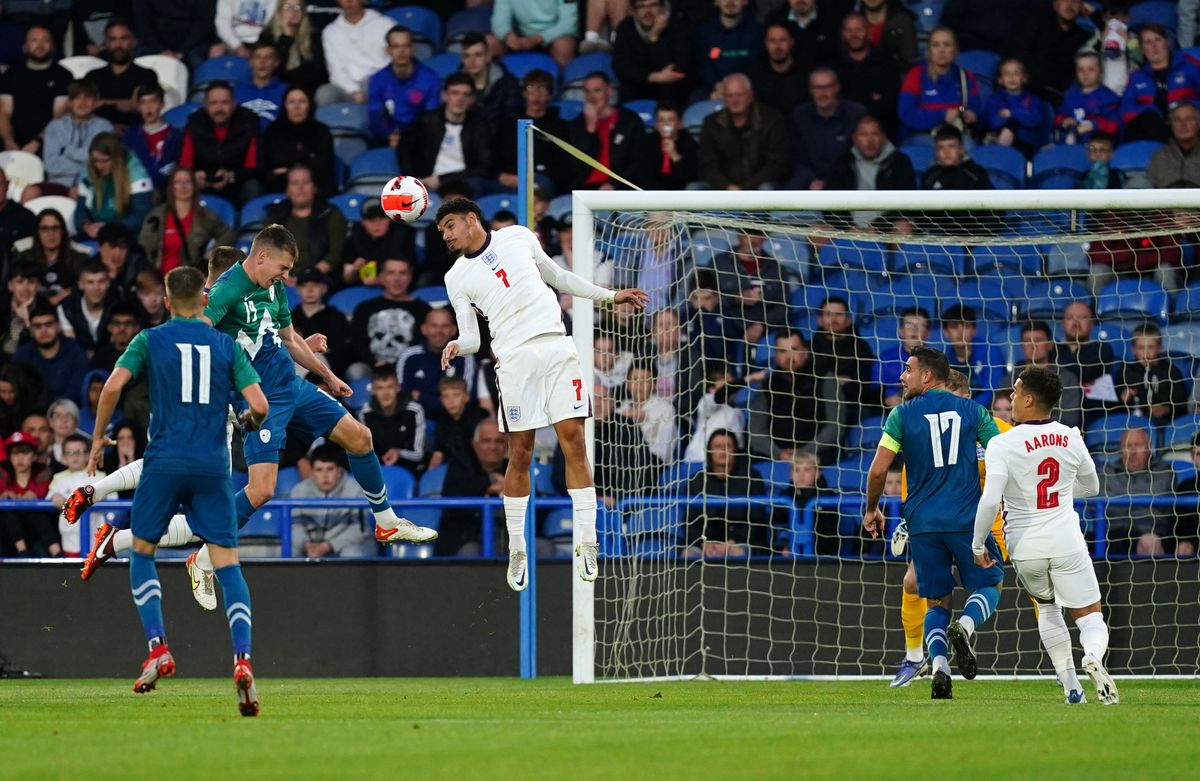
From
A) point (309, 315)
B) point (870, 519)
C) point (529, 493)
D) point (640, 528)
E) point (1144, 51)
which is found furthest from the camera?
point (1144, 51)

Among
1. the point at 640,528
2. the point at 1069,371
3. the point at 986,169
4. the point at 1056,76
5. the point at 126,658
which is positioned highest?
the point at 1056,76

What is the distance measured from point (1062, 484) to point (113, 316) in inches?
375

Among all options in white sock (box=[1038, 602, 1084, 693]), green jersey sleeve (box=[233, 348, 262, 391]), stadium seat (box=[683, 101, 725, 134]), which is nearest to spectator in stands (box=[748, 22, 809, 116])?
stadium seat (box=[683, 101, 725, 134])

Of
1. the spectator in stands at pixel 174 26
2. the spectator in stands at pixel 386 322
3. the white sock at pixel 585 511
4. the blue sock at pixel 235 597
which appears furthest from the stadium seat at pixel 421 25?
the blue sock at pixel 235 597

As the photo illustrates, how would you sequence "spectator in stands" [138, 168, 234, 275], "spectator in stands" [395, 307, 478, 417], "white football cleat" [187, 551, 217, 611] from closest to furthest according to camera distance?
"white football cleat" [187, 551, 217, 611]
"spectator in stands" [395, 307, 478, 417]
"spectator in stands" [138, 168, 234, 275]

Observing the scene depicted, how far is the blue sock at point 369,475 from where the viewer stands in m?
11.4

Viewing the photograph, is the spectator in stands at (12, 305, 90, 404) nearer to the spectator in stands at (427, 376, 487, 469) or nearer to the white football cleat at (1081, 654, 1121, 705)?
the spectator in stands at (427, 376, 487, 469)

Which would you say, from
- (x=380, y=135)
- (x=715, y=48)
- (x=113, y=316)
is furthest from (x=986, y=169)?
(x=113, y=316)

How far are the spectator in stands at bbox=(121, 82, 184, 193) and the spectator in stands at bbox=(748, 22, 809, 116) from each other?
5956mm

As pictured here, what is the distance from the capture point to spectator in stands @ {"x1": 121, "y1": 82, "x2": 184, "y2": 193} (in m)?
17.6

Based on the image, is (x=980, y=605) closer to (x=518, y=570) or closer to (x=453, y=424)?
(x=518, y=570)

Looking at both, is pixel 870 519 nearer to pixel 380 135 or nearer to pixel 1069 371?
pixel 1069 371

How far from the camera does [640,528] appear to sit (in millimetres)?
13391

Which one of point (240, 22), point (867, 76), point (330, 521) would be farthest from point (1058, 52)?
point (240, 22)
